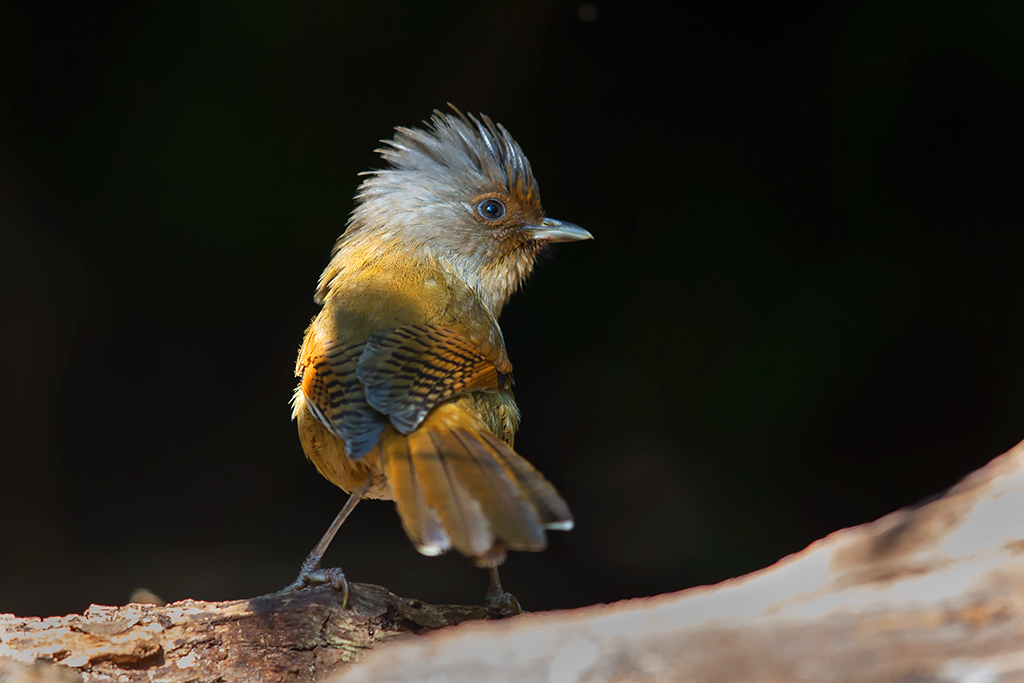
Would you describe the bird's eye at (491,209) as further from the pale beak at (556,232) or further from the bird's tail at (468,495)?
the bird's tail at (468,495)

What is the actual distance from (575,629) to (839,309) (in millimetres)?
3483

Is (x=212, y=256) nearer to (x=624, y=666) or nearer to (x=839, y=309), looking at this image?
(x=839, y=309)

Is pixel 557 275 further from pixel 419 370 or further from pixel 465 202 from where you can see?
pixel 419 370

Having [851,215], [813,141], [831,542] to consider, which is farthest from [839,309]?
[831,542]

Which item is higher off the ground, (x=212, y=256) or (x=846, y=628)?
(x=212, y=256)

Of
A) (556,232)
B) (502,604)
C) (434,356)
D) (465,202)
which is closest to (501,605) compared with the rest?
(502,604)

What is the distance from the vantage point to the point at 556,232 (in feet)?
12.0

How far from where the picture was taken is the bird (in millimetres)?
2131

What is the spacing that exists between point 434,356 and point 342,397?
Result: 1.13 feet

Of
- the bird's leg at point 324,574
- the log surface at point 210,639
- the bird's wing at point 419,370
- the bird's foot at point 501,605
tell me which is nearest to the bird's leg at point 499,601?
the bird's foot at point 501,605

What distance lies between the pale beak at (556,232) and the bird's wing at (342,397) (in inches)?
45.1

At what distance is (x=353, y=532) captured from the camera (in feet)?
16.7

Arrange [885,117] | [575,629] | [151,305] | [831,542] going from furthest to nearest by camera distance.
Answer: [151,305], [885,117], [831,542], [575,629]

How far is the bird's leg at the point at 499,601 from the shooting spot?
117 inches
